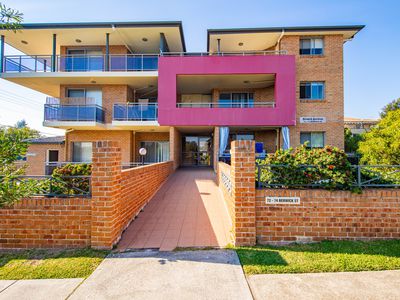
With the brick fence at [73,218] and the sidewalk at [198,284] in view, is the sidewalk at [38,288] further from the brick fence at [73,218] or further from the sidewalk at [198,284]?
the brick fence at [73,218]

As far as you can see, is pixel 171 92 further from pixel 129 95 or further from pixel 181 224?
pixel 181 224

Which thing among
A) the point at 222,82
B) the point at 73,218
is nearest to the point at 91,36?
the point at 222,82

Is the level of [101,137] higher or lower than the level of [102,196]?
higher

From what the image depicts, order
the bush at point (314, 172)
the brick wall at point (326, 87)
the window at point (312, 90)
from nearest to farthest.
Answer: the bush at point (314, 172) < the brick wall at point (326, 87) < the window at point (312, 90)

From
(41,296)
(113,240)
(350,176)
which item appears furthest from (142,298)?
(350,176)

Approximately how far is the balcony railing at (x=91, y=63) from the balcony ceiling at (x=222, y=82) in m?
2.55

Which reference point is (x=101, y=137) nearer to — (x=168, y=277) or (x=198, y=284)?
(x=168, y=277)

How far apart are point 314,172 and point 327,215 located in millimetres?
904

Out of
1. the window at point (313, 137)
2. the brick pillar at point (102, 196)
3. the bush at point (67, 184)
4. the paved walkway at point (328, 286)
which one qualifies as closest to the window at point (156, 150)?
the window at point (313, 137)

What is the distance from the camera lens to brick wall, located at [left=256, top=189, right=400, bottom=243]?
173 inches

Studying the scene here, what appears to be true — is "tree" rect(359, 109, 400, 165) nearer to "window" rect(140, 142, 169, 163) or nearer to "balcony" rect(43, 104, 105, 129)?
"window" rect(140, 142, 169, 163)

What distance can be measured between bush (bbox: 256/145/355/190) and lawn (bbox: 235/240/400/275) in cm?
118

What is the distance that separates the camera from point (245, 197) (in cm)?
429

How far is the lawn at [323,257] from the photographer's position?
351cm
